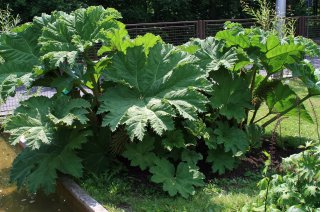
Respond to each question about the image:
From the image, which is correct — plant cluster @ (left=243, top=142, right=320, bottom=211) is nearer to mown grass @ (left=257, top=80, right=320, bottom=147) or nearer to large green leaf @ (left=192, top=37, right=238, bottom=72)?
large green leaf @ (left=192, top=37, right=238, bottom=72)

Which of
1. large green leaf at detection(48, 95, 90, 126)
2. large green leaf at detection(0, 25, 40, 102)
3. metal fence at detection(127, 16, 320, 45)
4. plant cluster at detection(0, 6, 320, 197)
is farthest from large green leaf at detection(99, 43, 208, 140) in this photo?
metal fence at detection(127, 16, 320, 45)

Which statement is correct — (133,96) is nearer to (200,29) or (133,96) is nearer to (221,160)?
(221,160)

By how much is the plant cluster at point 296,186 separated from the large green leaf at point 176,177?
1012mm

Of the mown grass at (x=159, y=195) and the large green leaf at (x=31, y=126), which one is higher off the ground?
the large green leaf at (x=31, y=126)

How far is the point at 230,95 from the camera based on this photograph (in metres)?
5.10

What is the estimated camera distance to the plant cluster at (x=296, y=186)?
3.06m

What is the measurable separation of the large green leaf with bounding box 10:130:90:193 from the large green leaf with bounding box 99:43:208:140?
1.61 feet

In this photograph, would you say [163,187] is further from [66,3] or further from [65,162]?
[66,3]

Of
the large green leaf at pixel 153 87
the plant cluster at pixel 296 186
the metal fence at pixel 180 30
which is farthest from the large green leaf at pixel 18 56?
the metal fence at pixel 180 30

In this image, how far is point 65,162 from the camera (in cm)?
454

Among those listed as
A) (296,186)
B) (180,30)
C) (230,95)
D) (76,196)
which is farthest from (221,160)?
(180,30)

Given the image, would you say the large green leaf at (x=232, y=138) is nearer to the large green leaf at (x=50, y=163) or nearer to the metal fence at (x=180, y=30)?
the large green leaf at (x=50, y=163)

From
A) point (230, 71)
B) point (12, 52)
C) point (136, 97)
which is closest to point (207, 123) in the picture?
point (230, 71)

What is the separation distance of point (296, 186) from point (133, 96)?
1984 mm
